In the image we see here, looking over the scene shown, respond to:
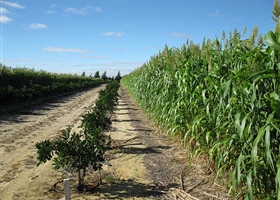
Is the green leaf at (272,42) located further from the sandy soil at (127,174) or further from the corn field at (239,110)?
the sandy soil at (127,174)

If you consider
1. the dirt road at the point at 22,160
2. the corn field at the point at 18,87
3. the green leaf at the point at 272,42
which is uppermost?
the green leaf at the point at 272,42

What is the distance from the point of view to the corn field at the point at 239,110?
2.50 m

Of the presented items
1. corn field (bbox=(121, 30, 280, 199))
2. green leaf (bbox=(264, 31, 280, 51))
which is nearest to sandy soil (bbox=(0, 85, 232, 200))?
corn field (bbox=(121, 30, 280, 199))

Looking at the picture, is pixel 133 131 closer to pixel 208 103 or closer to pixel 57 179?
pixel 57 179

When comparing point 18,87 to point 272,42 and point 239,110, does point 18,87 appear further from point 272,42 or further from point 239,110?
point 272,42

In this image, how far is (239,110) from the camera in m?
3.05

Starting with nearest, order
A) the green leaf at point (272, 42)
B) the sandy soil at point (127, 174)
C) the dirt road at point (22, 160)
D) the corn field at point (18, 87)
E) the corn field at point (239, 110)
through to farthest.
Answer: the green leaf at point (272, 42) → the corn field at point (239, 110) → the sandy soil at point (127, 174) → the dirt road at point (22, 160) → the corn field at point (18, 87)

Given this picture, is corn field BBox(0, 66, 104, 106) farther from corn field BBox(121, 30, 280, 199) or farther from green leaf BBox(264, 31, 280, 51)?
green leaf BBox(264, 31, 280, 51)

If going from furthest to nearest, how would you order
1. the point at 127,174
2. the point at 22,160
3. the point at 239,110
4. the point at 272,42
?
the point at 22,160, the point at 127,174, the point at 239,110, the point at 272,42

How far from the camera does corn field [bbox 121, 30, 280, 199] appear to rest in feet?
8.19

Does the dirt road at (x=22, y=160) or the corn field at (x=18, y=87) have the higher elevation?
the corn field at (x=18, y=87)

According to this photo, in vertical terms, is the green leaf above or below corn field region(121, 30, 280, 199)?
above

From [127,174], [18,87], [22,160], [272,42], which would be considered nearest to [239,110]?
[272,42]

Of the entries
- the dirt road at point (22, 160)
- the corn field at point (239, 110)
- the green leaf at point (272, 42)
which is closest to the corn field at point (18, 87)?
the dirt road at point (22, 160)
